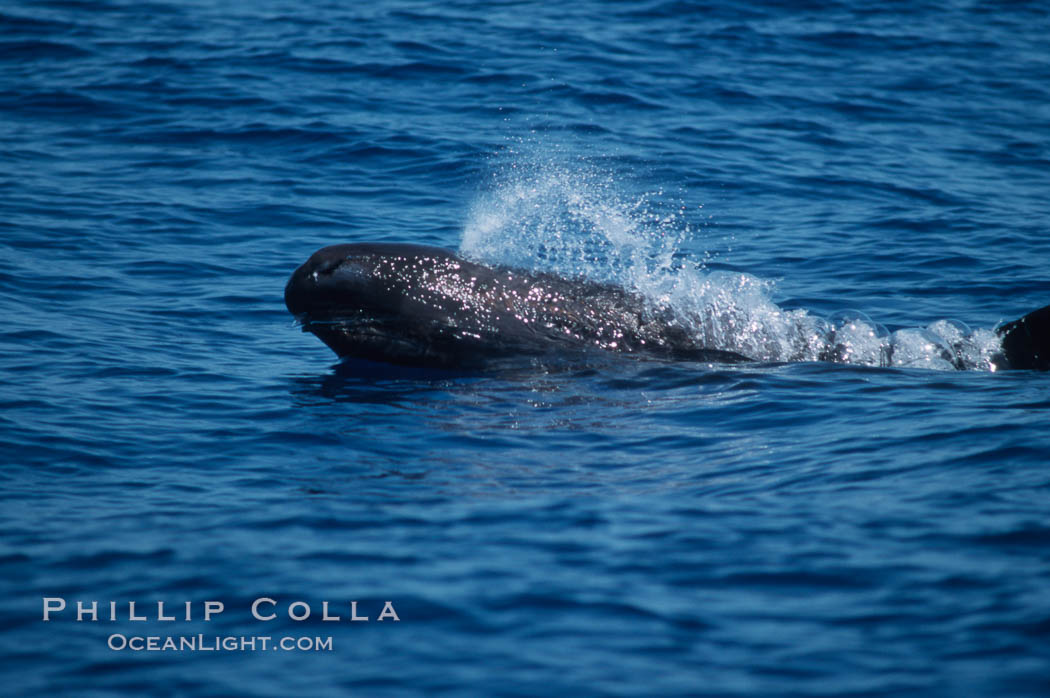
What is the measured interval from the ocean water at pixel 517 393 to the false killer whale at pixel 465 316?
0.27 metres

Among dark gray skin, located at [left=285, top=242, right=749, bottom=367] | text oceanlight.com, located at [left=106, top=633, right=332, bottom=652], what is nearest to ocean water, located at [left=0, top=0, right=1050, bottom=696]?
text oceanlight.com, located at [left=106, top=633, right=332, bottom=652]

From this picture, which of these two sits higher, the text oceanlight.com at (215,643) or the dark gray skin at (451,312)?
the dark gray skin at (451,312)

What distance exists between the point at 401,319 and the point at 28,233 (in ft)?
21.8

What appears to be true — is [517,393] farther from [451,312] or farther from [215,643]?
[215,643]

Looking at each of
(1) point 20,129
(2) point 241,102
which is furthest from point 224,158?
(1) point 20,129

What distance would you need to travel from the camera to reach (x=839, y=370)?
9281 millimetres

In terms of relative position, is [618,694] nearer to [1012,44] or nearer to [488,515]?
[488,515]

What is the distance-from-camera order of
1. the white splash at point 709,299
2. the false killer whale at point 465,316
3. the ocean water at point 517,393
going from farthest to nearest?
1. the white splash at point 709,299
2. the false killer whale at point 465,316
3. the ocean water at point 517,393

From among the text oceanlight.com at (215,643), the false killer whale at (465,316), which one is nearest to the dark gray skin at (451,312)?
the false killer whale at (465,316)

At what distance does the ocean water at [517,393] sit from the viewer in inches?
199

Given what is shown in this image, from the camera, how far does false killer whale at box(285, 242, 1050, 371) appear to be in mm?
9094

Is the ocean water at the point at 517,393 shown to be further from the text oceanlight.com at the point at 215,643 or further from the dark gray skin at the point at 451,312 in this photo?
the dark gray skin at the point at 451,312

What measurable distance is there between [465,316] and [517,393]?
2.89 feet

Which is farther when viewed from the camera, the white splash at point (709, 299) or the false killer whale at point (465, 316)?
the white splash at point (709, 299)
